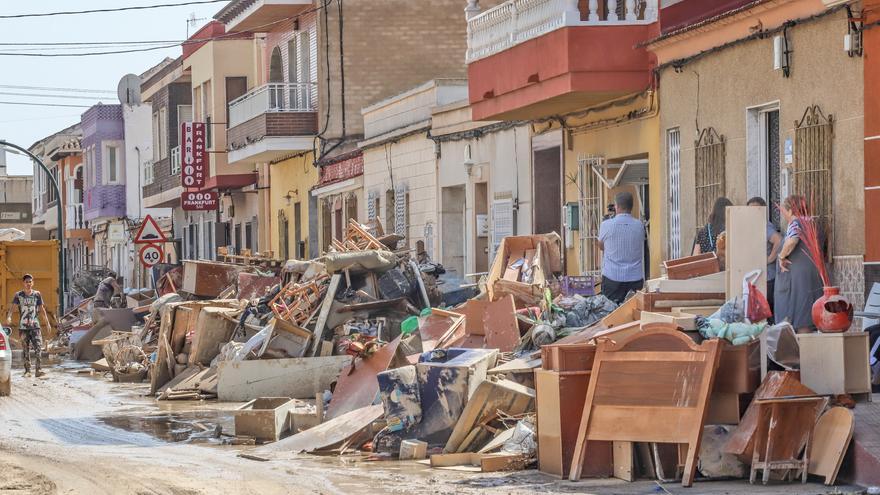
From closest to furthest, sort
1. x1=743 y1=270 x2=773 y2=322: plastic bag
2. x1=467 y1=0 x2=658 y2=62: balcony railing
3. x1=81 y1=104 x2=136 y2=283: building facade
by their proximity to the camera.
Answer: x1=743 y1=270 x2=773 y2=322: plastic bag < x1=467 y1=0 x2=658 y2=62: balcony railing < x1=81 y1=104 x2=136 y2=283: building facade

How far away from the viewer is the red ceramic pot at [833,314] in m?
11.5

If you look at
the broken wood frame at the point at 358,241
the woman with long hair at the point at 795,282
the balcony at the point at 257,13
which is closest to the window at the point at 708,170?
the woman with long hair at the point at 795,282

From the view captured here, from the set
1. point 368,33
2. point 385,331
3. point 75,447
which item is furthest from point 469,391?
point 368,33

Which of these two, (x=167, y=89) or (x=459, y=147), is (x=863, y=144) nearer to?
(x=459, y=147)

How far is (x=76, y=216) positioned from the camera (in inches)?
2820

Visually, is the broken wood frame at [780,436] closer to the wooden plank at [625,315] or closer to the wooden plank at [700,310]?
the wooden plank at [700,310]

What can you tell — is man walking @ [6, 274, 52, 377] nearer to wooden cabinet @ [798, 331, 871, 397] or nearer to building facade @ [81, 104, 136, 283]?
wooden cabinet @ [798, 331, 871, 397]

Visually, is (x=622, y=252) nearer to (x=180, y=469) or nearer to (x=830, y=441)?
(x=180, y=469)

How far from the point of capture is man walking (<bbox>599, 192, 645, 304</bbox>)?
17328 millimetres

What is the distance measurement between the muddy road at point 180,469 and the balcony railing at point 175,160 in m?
29.7

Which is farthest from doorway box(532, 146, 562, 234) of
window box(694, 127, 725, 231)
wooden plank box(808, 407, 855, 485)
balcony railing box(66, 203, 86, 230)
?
balcony railing box(66, 203, 86, 230)

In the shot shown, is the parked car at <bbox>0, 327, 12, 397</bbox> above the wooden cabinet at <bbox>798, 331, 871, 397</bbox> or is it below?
below

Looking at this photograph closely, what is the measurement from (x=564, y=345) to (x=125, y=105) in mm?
51577

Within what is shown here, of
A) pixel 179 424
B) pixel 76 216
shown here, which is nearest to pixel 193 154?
pixel 179 424
